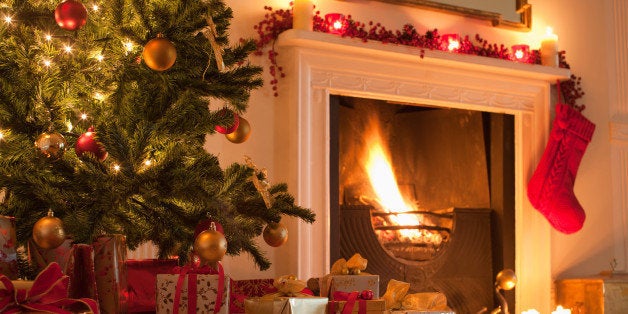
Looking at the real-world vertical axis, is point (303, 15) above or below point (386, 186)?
above

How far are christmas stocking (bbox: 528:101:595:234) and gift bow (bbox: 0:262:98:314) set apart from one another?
312 centimetres

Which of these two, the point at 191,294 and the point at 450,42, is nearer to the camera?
the point at 191,294

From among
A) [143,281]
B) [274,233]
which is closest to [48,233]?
[143,281]

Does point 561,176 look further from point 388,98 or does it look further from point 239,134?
point 239,134

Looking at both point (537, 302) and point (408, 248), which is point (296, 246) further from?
point (537, 302)

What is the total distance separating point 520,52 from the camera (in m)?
4.18

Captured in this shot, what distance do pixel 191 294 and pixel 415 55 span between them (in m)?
2.36

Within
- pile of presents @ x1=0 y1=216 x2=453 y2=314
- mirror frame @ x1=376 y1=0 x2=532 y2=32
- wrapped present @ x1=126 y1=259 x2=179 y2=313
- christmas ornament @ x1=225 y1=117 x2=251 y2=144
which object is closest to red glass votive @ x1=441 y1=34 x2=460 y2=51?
mirror frame @ x1=376 y1=0 x2=532 y2=32

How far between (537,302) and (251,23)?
2080 millimetres

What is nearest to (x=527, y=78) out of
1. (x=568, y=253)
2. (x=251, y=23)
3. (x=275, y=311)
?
(x=568, y=253)

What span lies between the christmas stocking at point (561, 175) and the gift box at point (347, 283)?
221 centimetres

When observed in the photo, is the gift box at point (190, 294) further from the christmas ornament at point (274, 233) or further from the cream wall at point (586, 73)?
the cream wall at point (586, 73)

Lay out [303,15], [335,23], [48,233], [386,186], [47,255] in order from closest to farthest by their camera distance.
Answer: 1. [48,233]
2. [47,255]
3. [303,15]
4. [335,23]
5. [386,186]

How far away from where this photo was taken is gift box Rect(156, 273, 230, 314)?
176 centimetres
